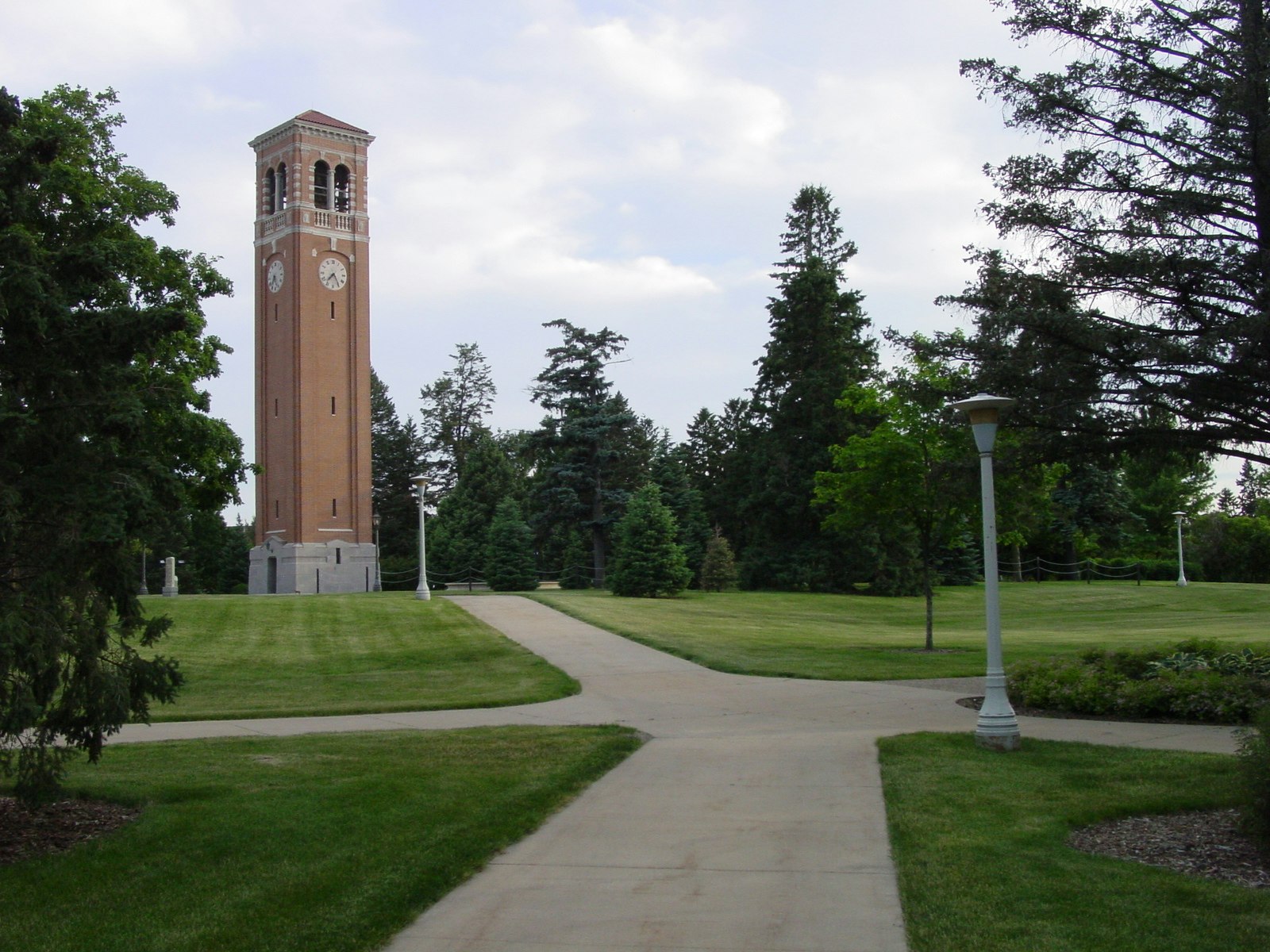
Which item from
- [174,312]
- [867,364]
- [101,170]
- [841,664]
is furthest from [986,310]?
[867,364]

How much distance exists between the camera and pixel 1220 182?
11.7 meters

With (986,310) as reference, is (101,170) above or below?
above

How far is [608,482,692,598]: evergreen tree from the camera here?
40750 mm

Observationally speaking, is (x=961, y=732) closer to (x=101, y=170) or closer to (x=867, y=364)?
(x=101, y=170)

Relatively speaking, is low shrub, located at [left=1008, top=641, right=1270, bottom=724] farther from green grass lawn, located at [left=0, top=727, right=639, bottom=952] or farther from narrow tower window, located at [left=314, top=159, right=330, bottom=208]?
narrow tower window, located at [left=314, top=159, right=330, bottom=208]

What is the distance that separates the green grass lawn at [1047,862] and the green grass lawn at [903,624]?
319 inches

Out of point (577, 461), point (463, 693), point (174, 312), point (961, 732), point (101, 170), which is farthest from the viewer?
point (577, 461)

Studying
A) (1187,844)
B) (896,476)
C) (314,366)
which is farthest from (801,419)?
(1187,844)

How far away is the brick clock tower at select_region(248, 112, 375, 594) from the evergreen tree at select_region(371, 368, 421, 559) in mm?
15821

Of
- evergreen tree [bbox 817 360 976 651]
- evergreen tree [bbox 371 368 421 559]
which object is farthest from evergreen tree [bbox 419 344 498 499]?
evergreen tree [bbox 817 360 976 651]

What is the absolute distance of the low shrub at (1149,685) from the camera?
485 inches

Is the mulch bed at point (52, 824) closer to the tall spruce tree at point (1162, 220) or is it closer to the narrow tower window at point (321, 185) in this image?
the tall spruce tree at point (1162, 220)

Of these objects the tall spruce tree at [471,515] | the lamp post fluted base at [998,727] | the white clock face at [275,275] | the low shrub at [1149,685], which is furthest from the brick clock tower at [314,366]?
the lamp post fluted base at [998,727]

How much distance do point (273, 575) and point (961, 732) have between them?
4743 cm
